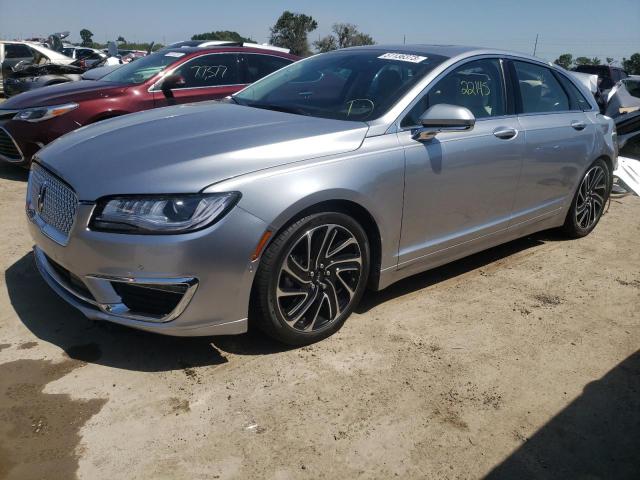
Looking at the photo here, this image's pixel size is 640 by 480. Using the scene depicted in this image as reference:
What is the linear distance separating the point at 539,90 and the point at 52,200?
354 centimetres

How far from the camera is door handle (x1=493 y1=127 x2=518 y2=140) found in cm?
369

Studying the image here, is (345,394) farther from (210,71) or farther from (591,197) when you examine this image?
(210,71)

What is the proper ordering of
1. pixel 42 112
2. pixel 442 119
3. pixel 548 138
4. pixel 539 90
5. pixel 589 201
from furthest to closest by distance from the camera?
pixel 42 112
pixel 589 201
pixel 539 90
pixel 548 138
pixel 442 119

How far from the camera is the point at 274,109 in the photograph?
3506mm

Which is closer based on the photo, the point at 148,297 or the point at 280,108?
the point at 148,297

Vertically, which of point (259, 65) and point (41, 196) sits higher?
point (259, 65)

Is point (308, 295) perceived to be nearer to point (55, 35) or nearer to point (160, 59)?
point (160, 59)

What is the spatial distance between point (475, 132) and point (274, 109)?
4.26ft

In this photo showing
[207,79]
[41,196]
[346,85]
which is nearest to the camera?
[41,196]

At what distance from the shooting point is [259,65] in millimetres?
7301

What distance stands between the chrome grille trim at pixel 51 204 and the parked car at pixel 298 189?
0.6 inches

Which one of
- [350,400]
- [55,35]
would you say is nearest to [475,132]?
[350,400]

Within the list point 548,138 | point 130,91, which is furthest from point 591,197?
point 130,91

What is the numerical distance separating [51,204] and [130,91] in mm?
3793
